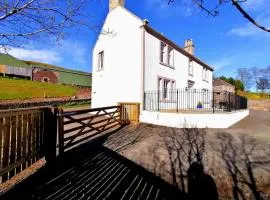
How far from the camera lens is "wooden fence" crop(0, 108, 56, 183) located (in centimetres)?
502

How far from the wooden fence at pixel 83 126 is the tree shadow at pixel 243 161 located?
5455mm

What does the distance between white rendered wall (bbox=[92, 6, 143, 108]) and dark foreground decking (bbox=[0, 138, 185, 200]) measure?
932 centimetres

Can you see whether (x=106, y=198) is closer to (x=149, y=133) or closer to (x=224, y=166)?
(x=224, y=166)

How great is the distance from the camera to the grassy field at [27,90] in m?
30.0

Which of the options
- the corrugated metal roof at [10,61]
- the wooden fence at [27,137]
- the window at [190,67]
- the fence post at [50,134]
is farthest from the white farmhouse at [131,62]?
the corrugated metal roof at [10,61]

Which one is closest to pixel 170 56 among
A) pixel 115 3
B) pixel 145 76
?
pixel 145 76

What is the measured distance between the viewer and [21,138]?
18.5 feet

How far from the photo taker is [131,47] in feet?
54.2

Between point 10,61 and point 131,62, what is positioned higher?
point 10,61

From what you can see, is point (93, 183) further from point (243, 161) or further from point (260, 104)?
point (260, 104)

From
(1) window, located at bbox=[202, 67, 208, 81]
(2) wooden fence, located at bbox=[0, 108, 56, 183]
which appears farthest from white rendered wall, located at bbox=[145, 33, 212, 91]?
(2) wooden fence, located at bbox=[0, 108, 56, 183]

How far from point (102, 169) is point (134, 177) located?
1079mm

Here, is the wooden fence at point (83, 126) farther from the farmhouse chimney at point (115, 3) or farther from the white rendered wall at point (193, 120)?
the farmhouse chimney at point (115, 3)

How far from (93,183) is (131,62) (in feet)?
39.7
